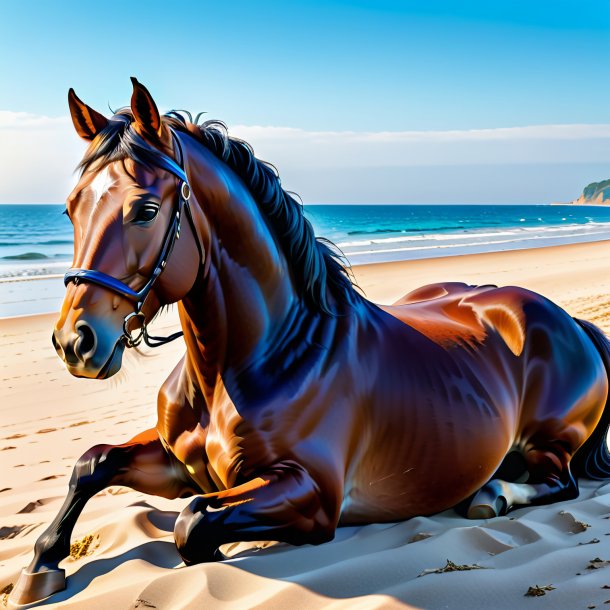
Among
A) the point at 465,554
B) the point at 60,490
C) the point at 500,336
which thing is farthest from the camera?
the point at 60,490

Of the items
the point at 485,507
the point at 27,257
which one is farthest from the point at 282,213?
the point at 27,257

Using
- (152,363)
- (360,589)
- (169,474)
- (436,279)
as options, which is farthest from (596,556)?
(436,279)

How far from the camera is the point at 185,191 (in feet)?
8.22

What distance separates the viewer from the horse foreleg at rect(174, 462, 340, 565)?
98.3 inches

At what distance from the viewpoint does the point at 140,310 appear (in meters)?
2.40

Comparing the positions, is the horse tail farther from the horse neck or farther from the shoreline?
the shoreline

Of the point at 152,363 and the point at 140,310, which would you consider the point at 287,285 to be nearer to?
the point at 140,310

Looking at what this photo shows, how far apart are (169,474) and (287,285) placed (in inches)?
35.9

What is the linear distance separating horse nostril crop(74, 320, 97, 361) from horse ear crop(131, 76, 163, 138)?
0.69 m

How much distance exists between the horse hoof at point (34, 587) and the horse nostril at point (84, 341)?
936 millimetres

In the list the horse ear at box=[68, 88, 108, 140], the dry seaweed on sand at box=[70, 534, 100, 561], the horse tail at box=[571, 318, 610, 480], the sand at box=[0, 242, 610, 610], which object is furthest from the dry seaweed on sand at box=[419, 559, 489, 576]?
the horse ear at box=[68, 88, 108, 140]

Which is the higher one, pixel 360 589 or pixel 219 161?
pixel 219 161

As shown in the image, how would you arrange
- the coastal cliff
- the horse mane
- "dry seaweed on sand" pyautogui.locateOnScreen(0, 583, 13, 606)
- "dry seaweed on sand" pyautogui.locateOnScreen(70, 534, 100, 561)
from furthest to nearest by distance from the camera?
1. the coastal cliff
2. "dry seaweed on sand" pyautogui.locateOnScreen(70, 534, 100, 561)
3. the horse mane
4. "dry seaweed on sand" pyautogui.locateOnScreen(0, 583, 13, 606)

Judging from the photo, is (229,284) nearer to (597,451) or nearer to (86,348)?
(86,348)
